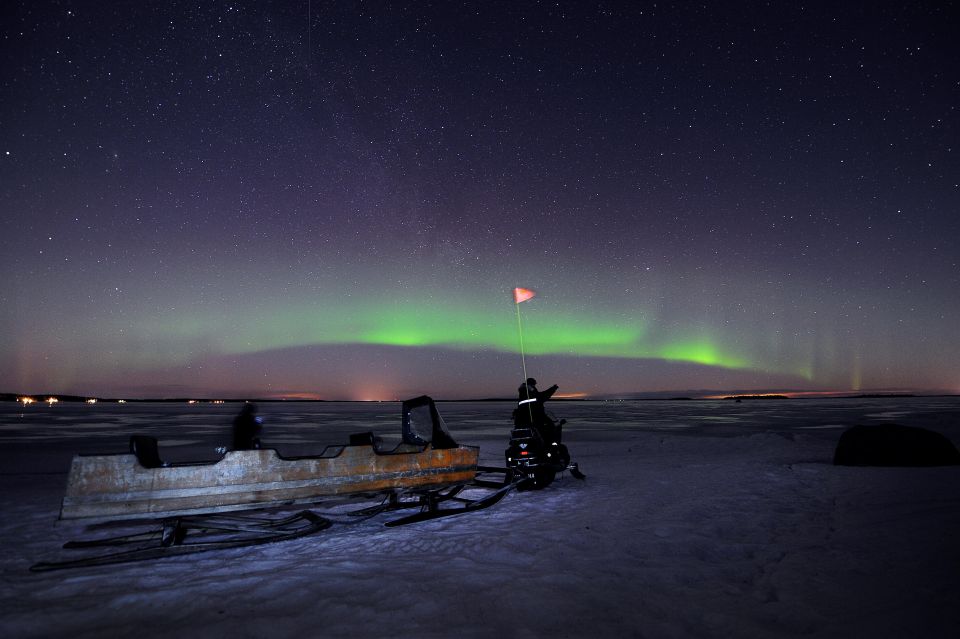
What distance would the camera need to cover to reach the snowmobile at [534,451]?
9.16 m

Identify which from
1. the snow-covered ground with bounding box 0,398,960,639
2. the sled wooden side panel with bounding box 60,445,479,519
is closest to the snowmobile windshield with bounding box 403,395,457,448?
the sled wooden side panel with bounding box 60,445,479,519

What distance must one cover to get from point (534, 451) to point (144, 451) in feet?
19.9

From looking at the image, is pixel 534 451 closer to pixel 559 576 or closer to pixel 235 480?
pixel 559 576

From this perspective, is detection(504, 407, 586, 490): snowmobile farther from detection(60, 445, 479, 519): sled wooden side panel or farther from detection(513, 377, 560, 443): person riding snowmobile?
detection(60, 445, 479, 519): sled wooden side panel

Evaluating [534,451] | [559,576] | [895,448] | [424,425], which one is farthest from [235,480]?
[895,448]

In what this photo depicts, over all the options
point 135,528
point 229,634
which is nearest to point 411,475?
point 135,528

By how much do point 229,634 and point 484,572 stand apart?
2.25 meters

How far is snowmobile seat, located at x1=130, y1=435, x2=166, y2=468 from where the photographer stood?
6.03 m

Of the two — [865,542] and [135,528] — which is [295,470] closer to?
[135,528]

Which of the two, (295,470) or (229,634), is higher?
(295,470)

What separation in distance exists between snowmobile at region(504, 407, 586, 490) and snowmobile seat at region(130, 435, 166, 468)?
216 inches

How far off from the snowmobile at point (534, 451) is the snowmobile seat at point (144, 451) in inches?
216

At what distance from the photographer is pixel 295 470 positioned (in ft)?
23.0

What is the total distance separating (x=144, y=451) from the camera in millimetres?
6156
